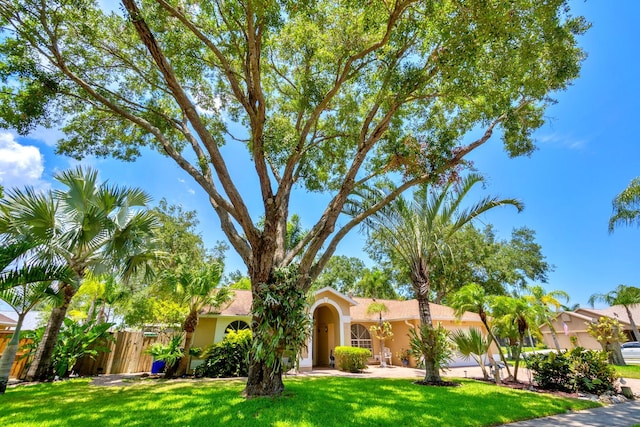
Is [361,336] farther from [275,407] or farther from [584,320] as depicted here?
[584,320]

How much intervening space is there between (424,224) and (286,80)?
739 centimetres

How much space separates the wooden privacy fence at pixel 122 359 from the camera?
39.6 feet

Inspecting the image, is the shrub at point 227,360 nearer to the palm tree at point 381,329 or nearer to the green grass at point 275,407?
the green grass at point 275,407

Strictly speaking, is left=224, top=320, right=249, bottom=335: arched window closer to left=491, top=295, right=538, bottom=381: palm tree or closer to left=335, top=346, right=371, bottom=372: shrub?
left=335, top=346, right=371, bottom=372: shrub

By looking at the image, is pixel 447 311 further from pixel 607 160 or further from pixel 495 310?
pixel 607 160

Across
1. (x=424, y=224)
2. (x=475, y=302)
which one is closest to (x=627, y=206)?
(x=475, y=302)

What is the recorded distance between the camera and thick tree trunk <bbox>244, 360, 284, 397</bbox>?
6.64 m

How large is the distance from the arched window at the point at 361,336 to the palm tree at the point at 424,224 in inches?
432

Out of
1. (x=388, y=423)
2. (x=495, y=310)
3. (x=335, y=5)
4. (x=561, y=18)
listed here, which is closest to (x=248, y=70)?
(x=335, y=5)

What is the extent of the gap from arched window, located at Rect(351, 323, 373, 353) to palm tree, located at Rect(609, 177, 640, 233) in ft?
51.2

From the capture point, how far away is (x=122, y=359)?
512 inches

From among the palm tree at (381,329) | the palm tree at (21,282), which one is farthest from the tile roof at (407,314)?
the palm tree at (21,282)

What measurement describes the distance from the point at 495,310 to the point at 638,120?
1336cm

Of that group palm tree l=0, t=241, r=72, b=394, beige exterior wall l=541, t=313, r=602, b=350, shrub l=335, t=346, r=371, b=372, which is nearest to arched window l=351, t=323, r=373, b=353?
shrub l=335, t=346, r=371, b=372
